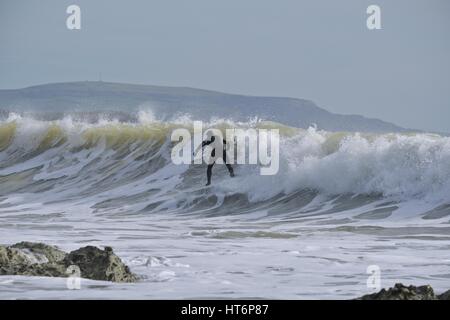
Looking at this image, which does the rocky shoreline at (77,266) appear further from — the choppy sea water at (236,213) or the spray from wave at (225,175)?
the spray from wave at (225,175)

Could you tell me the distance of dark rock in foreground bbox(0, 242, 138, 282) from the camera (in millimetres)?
7480

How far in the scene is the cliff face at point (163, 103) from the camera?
69312mm

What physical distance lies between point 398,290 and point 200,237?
22.7 ft

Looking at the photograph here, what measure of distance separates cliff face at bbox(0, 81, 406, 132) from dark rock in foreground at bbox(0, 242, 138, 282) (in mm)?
56848

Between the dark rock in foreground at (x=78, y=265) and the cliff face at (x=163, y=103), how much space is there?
56.8 meters

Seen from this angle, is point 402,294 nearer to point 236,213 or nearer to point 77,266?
point 77,266

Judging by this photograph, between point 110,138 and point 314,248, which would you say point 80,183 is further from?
point 314,248

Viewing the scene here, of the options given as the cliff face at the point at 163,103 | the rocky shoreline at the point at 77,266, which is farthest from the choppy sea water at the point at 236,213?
the cliff face at the point at 163,103

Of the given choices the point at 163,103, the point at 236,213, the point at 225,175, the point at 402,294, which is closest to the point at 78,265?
the point at 402,294

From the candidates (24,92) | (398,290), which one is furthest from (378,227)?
(24,92)

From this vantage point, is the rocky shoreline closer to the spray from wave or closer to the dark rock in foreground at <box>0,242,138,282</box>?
the dark rock in foreground at <box>0,242,138,282</box>

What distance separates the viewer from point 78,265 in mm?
7648

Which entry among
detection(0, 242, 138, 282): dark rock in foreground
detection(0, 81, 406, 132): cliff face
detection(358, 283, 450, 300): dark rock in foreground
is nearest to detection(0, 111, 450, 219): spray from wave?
detection(0, 242, 138, 282): dark rock in foreground
